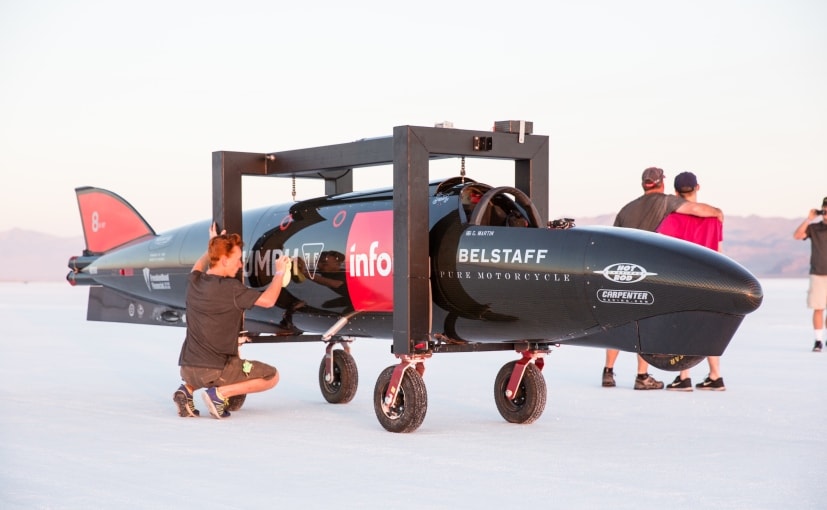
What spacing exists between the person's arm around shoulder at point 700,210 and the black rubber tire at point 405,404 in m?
3.67

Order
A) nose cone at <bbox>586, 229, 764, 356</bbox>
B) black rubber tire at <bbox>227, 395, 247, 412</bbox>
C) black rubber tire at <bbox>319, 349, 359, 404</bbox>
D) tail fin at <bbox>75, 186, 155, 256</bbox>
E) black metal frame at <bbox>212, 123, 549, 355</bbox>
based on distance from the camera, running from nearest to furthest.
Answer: nose cone at <bbox>586, 229, 764, 356</bbox>, black metal frame at <bbox>212, 123, 549, 355</bbox>, black rubber tire at <bbox>227, 395, 247, 412</bbox>, black rubber tire at <bbox>319, 349, 359, 404</bbox>, tail fin at <bbox>75, 186, 155, 256</bbox>

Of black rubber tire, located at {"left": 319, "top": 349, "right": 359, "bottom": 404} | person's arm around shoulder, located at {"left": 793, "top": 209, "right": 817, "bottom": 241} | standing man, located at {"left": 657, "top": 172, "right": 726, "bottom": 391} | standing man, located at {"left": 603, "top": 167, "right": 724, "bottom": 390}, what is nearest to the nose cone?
standing man, located at {"left": 603, "top": 167, "right": 724, "bottom": 390}

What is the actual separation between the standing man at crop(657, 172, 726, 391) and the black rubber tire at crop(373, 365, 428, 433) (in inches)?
139

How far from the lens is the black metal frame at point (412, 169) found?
29.4ft

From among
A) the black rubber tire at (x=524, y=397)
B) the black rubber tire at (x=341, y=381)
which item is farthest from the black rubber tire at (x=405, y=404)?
the black rubber tire at (x=341, y=381)

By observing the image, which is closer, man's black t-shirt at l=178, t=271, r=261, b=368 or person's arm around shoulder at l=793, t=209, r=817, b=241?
man's black t-shirt at l=178, t=271, r=261, b=368

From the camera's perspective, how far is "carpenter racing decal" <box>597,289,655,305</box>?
7715mm

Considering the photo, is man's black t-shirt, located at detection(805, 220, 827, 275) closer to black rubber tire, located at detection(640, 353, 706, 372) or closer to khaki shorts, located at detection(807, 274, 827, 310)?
khaki shorts, located at detection(807, 274, 827, 310)

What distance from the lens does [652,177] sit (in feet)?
37.1

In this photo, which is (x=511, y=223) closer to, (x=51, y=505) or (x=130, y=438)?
(x=130, y=438)

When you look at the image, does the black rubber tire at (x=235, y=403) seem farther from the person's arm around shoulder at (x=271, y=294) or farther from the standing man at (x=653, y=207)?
the standing man at (x=653, y=207)

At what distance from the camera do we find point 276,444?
8117 mm

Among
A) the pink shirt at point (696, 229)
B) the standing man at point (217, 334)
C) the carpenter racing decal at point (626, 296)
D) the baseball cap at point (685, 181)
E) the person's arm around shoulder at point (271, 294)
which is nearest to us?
the carpenter racing decal at point (626, 296)

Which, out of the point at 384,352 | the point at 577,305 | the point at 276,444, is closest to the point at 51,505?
the point at 276,444
